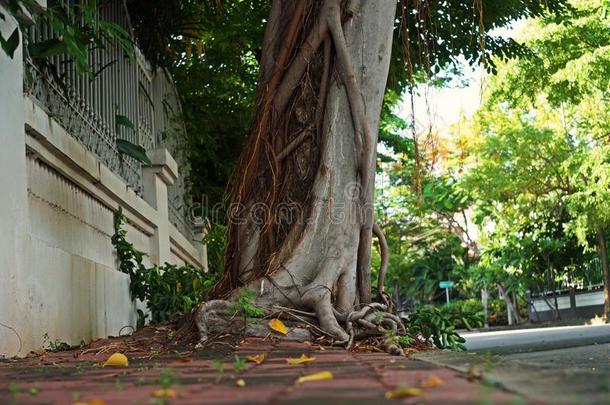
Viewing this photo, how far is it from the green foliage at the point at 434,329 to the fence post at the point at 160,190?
4.36 m

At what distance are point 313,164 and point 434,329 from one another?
1791 mm

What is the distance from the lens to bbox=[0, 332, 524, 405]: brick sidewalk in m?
2.57

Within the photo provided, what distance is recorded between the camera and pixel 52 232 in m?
6.68

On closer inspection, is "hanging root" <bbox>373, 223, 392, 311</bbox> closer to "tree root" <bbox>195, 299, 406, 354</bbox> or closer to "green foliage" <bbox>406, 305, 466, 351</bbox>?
"green foliage" <bbox>406, 305, 466, 351</bbox>

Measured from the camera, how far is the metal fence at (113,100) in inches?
275

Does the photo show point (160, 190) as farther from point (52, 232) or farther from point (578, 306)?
point (578, 306)

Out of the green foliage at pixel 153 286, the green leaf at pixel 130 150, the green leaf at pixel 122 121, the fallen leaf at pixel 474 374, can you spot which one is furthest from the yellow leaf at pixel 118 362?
the green leaf at pixel 122 121

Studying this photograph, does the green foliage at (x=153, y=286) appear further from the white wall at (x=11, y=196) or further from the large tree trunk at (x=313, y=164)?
the white wall at (x=11, y=196)

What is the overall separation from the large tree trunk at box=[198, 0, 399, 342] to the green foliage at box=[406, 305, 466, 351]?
982 millimetres

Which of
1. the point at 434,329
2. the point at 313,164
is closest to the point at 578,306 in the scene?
the point at 434,329

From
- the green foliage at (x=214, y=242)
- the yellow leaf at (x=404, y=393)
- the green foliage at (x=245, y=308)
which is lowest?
the yellow leaf at (x=404, y=393)

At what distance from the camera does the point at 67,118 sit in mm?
7289

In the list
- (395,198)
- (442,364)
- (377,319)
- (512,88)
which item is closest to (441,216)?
(395,198)

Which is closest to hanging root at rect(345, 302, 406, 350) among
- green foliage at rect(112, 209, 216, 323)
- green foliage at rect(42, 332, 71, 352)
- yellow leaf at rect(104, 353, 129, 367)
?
yellow leaf at rect(104, 353, 129, 367)
